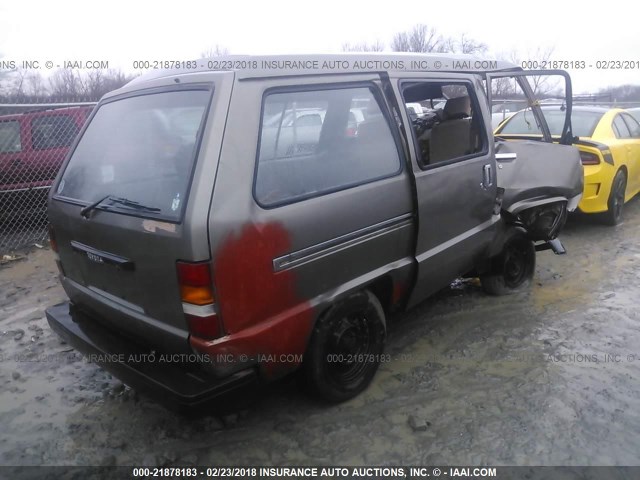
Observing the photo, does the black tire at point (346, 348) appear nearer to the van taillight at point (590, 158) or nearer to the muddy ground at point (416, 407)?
the muddy ground at point (416, 407)

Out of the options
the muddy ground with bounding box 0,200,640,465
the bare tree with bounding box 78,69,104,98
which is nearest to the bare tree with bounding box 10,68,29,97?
the bare tree with bounding box 78,69,104,98

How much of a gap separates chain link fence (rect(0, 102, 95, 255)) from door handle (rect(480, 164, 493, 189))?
5.64 m

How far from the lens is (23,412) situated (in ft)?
9.32

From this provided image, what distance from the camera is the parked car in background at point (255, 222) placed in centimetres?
207

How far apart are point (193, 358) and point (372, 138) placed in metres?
1.55

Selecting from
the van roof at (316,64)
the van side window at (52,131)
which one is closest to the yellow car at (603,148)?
the van roof at (316,64)

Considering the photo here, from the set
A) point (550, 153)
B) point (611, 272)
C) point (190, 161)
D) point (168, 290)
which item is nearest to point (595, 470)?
point (168, 290)

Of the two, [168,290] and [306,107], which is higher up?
[306,107]

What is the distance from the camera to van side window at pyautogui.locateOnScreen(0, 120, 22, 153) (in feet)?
22.0

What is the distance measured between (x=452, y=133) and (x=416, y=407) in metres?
1.91

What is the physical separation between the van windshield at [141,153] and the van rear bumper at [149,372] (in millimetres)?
722

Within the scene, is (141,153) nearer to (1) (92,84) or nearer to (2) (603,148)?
(2) (603,148)

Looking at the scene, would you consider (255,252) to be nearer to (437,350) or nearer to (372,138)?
(372,138)

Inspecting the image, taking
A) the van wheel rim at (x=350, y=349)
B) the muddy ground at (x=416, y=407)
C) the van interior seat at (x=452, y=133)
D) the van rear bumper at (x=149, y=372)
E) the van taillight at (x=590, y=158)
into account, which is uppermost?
the van interior seat at (x=452, y=133)
